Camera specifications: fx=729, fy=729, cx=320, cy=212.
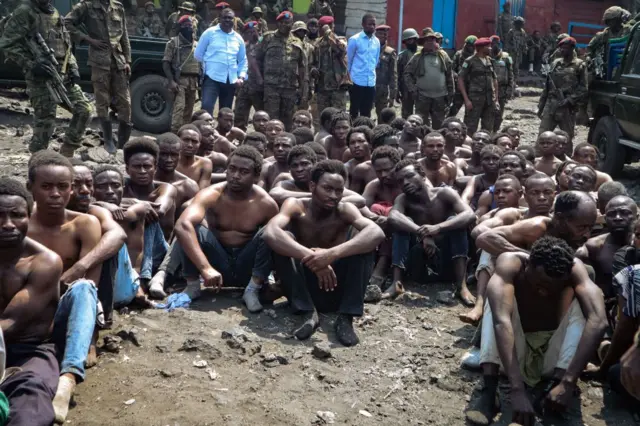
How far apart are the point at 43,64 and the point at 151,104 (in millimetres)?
3075

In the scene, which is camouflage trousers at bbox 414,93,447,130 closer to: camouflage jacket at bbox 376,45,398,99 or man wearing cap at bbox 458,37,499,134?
man wearing cap at bbox 458,37,499,134

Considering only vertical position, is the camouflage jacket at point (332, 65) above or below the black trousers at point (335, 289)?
above

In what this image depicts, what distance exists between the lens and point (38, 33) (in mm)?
8500

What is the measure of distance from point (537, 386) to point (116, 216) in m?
3.00

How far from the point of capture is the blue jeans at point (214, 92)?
34.5 ft

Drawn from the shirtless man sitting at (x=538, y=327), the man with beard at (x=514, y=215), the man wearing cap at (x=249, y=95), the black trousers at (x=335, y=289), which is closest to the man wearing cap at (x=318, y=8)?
the man wearing cap at (x=249, y=95)

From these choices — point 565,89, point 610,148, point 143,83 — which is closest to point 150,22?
point 143,83

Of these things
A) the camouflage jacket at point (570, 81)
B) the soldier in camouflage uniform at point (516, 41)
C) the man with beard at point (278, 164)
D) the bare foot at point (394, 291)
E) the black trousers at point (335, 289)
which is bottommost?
the bare foot at point (394, 291)

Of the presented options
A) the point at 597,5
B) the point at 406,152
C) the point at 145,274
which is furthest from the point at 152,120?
the point at 597,5

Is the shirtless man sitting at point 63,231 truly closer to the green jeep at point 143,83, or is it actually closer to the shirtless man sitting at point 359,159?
the shirtless man sitting at point 359,159

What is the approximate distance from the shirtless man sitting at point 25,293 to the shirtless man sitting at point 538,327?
2298 mm

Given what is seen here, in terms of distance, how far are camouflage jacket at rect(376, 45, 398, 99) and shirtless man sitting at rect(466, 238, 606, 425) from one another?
8.55 meters

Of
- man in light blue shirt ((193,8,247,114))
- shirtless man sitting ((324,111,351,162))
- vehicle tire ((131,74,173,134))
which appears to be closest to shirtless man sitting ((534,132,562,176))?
shirtless man sitting ((324,111,351,162))

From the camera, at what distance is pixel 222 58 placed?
10.3m
